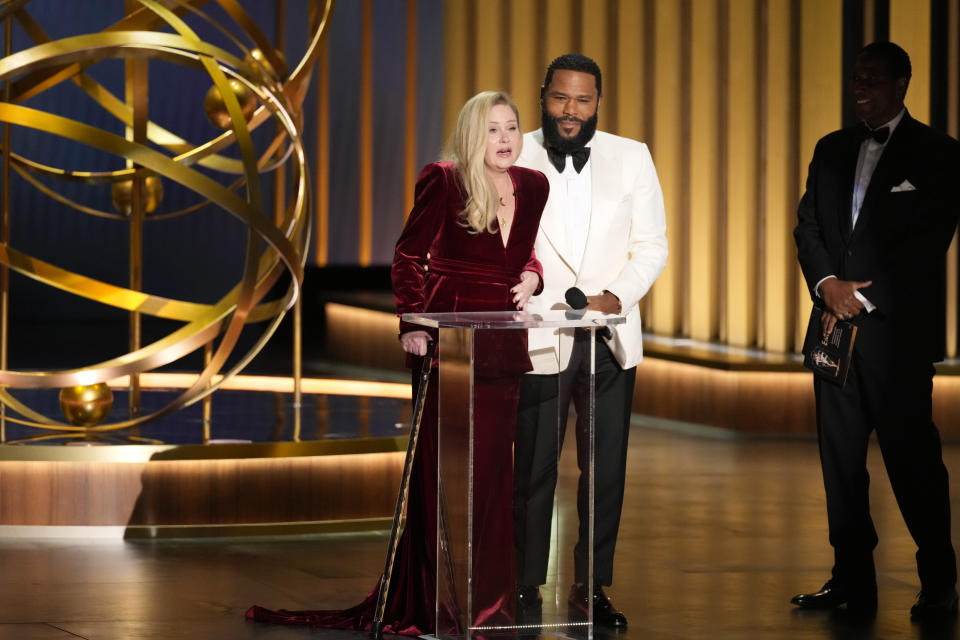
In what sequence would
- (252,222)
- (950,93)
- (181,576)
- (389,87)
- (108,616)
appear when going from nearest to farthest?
(108,616) < (181,576) < (252,222) < (950,93) < (389,87)

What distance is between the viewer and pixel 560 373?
11.4 ft

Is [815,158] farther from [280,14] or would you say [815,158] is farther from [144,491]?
[280,14]

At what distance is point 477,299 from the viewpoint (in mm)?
3625

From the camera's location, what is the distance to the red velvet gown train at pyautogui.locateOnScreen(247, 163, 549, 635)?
3400mm

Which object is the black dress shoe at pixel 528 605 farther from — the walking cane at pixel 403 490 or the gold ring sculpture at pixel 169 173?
the gold ring sculpture at pixel 169 173

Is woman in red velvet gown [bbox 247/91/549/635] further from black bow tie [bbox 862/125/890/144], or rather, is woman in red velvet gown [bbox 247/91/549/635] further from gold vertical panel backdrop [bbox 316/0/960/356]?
gold vertical panel backdrop [bbox 316/0/960/356]

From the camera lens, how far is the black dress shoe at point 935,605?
394 centimetres

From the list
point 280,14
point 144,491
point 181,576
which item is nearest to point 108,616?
point 181,576

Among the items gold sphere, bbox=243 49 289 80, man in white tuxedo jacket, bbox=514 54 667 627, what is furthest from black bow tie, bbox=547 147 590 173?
gold sphere, bbox=243 49 289 80

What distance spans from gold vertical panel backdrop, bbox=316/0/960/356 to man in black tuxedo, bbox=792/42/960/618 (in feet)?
12.5

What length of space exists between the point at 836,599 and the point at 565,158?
4.20 feet

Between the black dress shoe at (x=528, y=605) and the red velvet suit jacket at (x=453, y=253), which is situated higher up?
the red velvet suit jacket at (x=453, y=253)

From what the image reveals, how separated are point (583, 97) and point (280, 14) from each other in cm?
795

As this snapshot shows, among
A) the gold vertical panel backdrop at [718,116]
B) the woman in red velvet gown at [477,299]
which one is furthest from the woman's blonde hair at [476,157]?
the gold vertical panel backdrop at [718,116]
